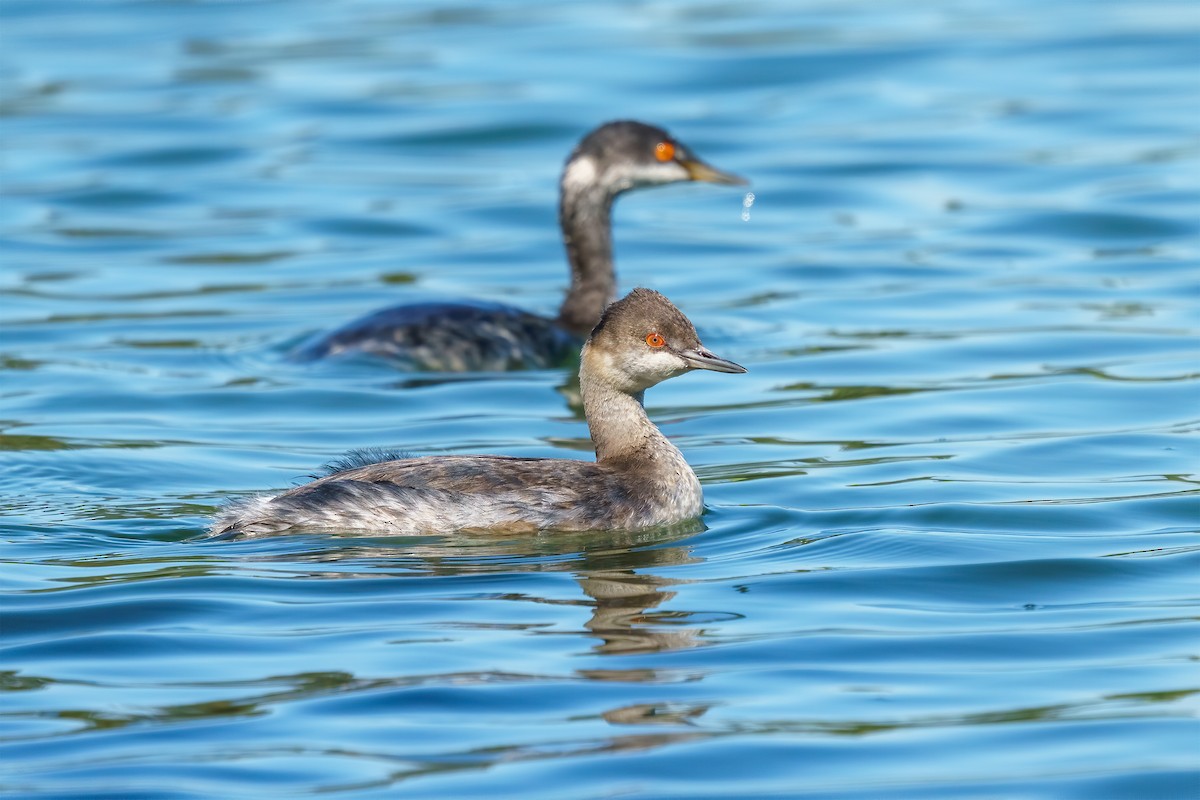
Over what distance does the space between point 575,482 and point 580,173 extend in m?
5.23

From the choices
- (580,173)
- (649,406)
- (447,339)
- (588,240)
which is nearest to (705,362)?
(649,406)

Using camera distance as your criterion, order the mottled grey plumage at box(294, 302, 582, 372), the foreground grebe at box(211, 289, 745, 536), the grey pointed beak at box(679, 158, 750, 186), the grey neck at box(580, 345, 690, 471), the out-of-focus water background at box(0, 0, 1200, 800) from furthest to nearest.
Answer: the grey pointed beak at box(679, 158, 750, 186)
the mottled grey plumage at box(294, 302, 582, 372)
the grey neck at box(580, 345, 690, 471)
the foreground grebe at box(211, 289, 745, 536)
the out-of-focus water background at box(0, 0, 1200, 800)

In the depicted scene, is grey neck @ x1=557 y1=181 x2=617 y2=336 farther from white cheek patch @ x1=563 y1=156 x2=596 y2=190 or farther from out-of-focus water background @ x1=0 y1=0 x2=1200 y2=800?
out-of-focus water background @ x1=0 y1=0 x2=1200 y2=800

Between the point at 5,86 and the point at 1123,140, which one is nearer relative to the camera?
the point at 1123,140

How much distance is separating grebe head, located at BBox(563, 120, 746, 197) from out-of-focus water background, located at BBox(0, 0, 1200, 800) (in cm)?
98

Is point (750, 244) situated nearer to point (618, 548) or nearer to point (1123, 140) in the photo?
point (1123, 140)

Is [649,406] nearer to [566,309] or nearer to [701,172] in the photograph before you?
[566,309]

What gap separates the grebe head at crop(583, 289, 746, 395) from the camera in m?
8.68

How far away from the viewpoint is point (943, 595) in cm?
763

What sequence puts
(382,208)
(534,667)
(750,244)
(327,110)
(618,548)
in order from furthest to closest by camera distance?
1. (327,110)
2. (382,208)
3. (750,244)
4. (618,548)
5. (534,667)

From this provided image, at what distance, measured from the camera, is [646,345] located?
8.69 meters

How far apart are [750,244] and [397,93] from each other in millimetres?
6476

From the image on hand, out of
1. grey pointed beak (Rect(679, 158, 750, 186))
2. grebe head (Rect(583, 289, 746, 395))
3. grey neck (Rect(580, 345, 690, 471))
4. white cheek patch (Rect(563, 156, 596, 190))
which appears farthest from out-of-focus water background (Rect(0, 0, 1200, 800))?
white cheek patch (Rect(563, 156, 596, 190))

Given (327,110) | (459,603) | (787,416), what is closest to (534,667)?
(459,603)
